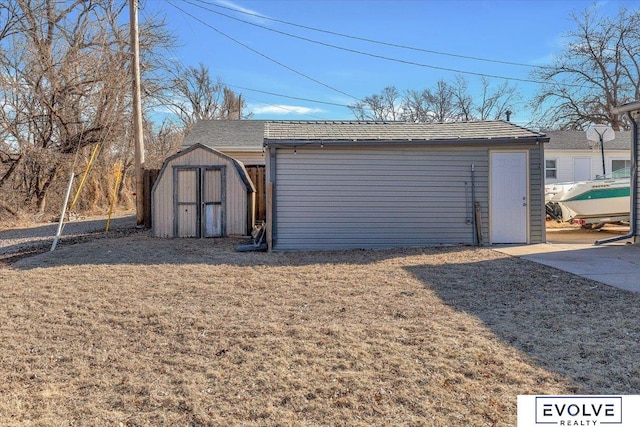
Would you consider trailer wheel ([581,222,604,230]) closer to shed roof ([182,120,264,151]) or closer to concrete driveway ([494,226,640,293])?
concrete driveway ([494,226,640,293])

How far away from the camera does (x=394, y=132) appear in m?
10.1

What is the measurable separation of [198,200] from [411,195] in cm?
512

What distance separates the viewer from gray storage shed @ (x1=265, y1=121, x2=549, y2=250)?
31.1ft

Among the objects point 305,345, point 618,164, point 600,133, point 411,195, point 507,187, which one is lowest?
point 305,345

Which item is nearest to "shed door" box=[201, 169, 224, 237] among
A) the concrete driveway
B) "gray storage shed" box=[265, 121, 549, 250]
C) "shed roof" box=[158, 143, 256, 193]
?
"shed roof" box=[158, 143, 256, 193]

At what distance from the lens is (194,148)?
1083 cm

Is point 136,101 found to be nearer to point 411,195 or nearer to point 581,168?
point 411,195

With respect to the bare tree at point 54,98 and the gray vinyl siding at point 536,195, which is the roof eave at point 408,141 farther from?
the bare tree at point 54,98

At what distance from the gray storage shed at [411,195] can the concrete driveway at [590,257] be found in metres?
0.75

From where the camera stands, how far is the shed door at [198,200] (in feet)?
35.7

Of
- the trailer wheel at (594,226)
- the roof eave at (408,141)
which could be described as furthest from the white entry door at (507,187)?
the trailer wheel at (594,226)

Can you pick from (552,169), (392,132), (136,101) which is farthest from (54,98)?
(552,169)

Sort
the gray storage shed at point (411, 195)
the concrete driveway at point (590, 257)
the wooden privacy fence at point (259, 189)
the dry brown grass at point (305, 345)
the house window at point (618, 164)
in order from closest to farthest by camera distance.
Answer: the dry brown grass at point (305, 345) < the concrete driveway at point (590, 257) < the gray storage shed at point (411, 195) < the wooden privacy fence at point (259, 189) < the house window at point (618, 164)

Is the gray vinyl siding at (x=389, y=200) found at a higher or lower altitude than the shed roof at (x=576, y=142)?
lower
